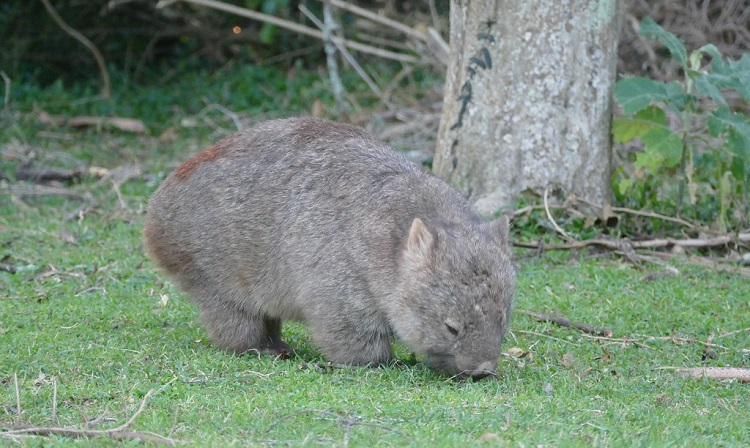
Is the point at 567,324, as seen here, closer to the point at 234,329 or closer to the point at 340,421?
the point at 234,329

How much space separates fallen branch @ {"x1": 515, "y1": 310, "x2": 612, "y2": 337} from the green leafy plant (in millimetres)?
1663

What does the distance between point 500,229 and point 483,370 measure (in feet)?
2.47

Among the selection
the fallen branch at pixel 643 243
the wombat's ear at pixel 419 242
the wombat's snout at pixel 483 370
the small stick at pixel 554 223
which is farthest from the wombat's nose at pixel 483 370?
the small stick at pixel 554 223

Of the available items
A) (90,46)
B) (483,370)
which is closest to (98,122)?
(90,46)

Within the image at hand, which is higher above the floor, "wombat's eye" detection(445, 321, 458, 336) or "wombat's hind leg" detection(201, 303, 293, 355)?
"wombat's eye" detection(445, 321, 458, 336)

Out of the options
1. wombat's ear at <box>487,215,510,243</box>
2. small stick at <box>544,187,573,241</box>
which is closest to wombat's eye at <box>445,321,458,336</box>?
wombat's ear at <box>487,215,510,243</box>

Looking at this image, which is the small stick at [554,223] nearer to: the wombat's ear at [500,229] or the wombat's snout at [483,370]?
the wombat's ear at [500,229]

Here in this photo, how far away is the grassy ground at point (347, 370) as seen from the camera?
4.15 meters

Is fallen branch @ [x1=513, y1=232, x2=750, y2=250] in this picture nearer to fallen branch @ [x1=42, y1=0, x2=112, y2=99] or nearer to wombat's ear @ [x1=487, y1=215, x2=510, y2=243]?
wombat's ear @ [x1=487, y1=215, x2=510, y2=243]

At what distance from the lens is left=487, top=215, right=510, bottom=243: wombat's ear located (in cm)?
520

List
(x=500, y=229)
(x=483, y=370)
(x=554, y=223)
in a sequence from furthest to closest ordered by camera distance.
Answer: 1. (x=554, y=223)
2. (x=500, y=229)
3. (x=483, y=370)

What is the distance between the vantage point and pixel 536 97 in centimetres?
750

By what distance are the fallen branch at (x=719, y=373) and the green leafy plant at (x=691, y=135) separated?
2.21 metres

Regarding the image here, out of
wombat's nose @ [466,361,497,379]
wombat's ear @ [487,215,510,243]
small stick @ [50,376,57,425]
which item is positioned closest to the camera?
small stick @ [50,376,57,425]
